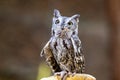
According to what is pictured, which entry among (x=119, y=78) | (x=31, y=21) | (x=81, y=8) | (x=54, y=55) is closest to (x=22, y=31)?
(x=31, y=21)

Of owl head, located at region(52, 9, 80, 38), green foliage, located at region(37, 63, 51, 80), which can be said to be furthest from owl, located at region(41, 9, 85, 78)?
green foliage, located at region(37, 63, 51, 80)

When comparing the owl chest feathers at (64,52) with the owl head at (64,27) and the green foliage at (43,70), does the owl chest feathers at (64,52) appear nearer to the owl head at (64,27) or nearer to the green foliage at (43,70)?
the owl head at (64,27)

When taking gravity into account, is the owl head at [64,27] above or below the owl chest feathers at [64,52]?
above

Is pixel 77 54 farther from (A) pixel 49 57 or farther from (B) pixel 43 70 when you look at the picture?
(B) pixel 43 70

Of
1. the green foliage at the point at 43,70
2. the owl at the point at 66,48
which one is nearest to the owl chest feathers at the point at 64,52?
the owl at the point at 66,48

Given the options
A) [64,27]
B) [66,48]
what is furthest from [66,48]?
[64,27]

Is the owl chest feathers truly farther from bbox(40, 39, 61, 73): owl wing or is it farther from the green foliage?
the green foliage

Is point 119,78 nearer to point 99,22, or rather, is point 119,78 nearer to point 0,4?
point 99,22
